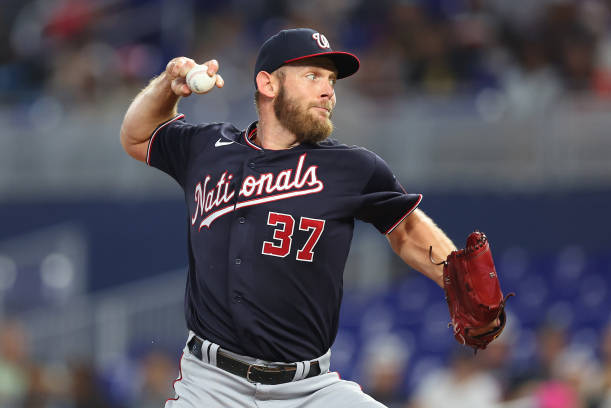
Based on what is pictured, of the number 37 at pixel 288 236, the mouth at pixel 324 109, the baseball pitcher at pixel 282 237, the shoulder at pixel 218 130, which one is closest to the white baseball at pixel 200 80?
the baseball pitcher at pixel 282 237

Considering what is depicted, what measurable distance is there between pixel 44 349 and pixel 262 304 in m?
7.39

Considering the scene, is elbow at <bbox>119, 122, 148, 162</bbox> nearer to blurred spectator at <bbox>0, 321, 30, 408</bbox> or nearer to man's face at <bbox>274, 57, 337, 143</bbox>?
man's face at <bbox>274, 57, 337, 143</bbox>

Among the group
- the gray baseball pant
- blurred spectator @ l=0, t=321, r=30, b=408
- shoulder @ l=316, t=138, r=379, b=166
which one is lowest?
blurred spectator @ l=0, t=321, r=30, b=408

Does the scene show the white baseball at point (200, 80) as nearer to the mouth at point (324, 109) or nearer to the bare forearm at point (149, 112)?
the bare forearm at point (149, 112)

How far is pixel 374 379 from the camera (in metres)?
7.87

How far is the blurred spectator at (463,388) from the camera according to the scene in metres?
7.12

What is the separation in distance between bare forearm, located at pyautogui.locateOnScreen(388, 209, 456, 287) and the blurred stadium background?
111 inches

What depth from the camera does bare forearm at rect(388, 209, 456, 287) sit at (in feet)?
13.5

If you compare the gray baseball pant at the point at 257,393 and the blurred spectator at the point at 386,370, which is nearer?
the gray baseball pant at the point at 257,393

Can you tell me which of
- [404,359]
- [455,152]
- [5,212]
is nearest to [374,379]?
[404,359]

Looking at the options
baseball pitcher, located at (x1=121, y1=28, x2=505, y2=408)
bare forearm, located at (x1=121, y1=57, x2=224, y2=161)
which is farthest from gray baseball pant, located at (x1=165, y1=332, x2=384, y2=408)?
bare forearm, located at (x1=121, y1=57, x2=224, y2=161)

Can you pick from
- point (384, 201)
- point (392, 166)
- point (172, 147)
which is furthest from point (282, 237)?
point (392, 166)

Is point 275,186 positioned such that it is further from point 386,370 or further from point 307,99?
point 386,370

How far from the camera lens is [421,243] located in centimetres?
415
